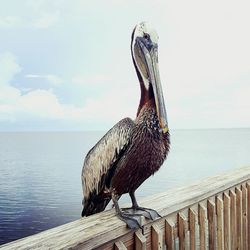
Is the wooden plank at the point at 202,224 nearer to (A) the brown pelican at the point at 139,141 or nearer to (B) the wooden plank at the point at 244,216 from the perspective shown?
(A) the brown pelican at the point at 139,141

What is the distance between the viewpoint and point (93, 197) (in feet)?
4.56

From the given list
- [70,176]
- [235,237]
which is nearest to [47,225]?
[70,176]

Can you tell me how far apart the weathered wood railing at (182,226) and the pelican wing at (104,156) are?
0.13m

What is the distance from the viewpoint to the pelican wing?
1.30 meters

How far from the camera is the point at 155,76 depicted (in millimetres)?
1264

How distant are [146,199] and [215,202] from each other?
464 millimetres

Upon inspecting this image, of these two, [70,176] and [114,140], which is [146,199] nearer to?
[114,140]

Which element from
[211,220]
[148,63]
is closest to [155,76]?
[148,63]

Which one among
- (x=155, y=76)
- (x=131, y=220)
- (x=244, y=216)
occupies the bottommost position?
(x=244, y=216)

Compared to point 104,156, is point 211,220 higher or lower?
lower

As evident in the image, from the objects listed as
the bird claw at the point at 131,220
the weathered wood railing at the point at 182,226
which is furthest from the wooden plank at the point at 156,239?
the bird claw at the point at 131,220

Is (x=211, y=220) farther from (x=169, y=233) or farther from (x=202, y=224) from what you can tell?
(x=169, y=233)

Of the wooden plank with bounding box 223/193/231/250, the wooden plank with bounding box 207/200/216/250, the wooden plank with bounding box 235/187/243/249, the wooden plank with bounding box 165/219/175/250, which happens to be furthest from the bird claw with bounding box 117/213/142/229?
the wooden plank with bounding box 235/187/243/249

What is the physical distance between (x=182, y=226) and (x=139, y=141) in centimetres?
46
